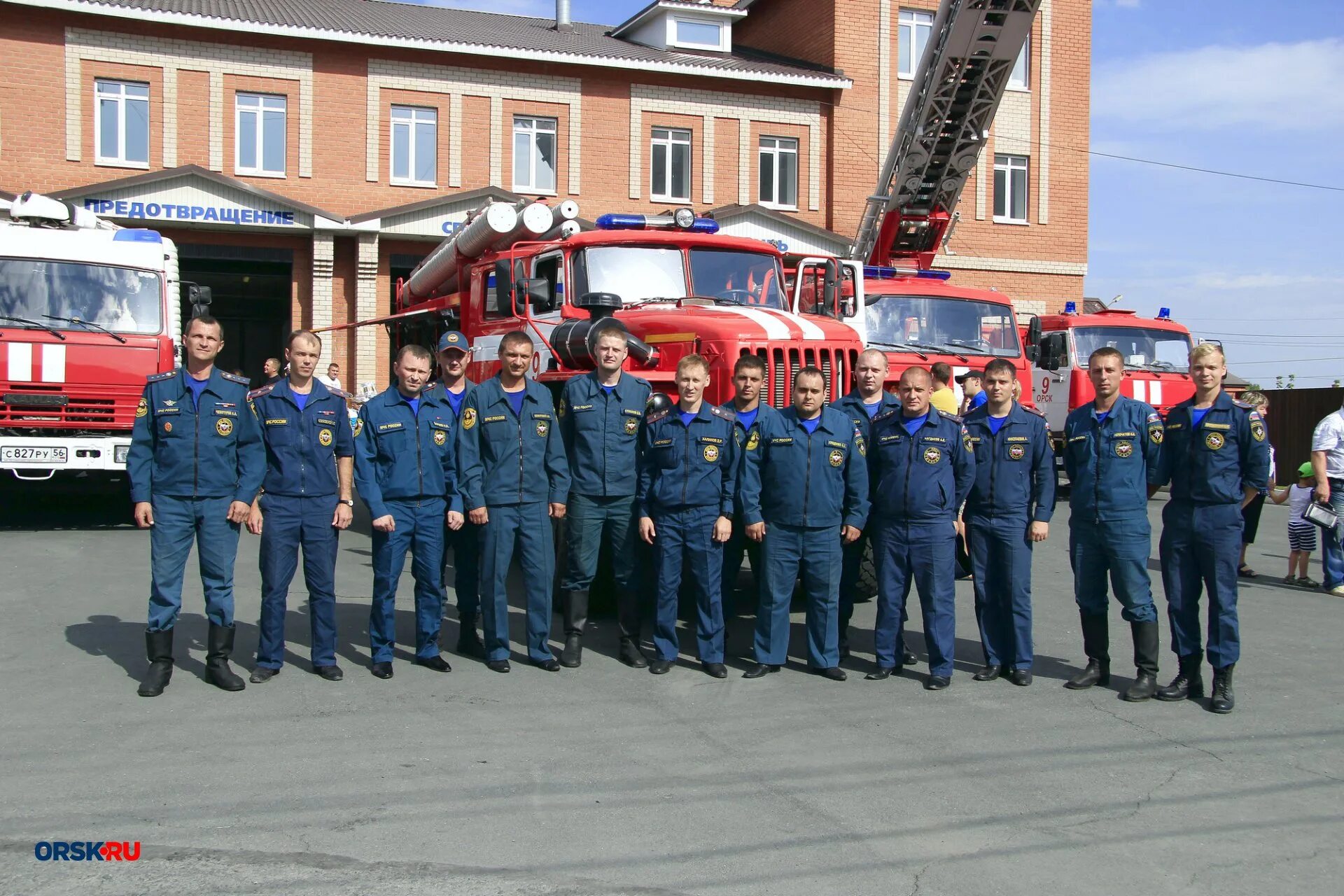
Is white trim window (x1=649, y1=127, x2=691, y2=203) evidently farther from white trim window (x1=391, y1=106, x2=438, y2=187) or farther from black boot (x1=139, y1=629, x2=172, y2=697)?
black boot (x1=139, y1=629, x2=172, y2=697)

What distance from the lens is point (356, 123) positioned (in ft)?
83.7

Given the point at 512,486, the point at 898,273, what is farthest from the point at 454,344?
the point at 898,273

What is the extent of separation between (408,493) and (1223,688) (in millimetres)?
4467

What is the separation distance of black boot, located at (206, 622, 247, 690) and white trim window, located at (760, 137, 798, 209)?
23.4 metres

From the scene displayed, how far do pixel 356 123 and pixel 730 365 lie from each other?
19.5 meters

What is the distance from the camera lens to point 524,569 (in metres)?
7.11

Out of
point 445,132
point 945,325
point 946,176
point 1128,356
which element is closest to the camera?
point 945,325

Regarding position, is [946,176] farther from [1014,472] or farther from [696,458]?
[696,458]

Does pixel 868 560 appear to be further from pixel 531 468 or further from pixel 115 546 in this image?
pixel 115 546

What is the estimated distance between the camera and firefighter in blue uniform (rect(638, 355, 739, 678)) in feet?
22.8

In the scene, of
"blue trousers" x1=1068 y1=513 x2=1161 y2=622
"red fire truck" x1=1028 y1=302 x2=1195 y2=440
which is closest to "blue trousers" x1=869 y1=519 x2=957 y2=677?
"blue trousers" x1=1068 y1=513 x2=1161 y2=622

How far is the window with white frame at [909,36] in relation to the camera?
29.1 metres

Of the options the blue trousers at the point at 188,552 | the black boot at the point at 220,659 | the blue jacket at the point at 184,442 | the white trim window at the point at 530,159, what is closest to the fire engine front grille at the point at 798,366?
the blue jacket at the point at 184,442

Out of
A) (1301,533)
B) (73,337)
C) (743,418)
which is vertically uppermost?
(73,337)
